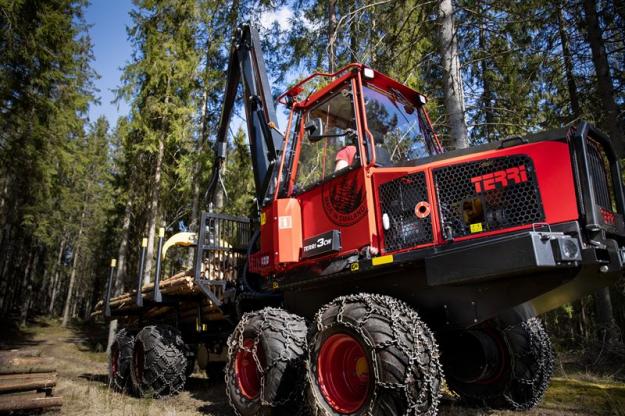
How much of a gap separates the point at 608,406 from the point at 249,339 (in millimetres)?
3975

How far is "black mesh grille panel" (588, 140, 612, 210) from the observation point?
400cm

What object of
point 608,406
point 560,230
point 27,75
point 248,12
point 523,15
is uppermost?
point 248,12

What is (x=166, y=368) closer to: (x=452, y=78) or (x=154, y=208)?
(x=452, y=78)

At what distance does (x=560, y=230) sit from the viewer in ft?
12.2

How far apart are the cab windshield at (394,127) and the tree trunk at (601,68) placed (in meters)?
5.86

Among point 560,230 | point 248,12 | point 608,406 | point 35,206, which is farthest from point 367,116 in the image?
point 35,206

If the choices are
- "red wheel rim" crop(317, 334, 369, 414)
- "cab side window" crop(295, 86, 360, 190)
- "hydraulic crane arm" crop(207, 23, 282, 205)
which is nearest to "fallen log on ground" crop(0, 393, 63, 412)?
"hydraulic crane arm" crop(207, 23, 282, 205)

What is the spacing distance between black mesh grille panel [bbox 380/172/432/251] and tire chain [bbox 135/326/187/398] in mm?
4522

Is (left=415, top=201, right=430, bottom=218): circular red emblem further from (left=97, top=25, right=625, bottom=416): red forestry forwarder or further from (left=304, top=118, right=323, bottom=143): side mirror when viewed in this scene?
(left=304, top=118, right=323, bottom=143): side mirror

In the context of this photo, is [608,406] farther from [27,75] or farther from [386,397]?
[27,75]

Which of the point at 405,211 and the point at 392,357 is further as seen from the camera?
the point at 405,211

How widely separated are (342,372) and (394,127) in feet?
9.28

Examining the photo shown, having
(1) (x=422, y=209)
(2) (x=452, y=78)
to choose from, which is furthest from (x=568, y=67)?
(1) (x=422, y=209)

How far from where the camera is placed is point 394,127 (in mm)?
5609
